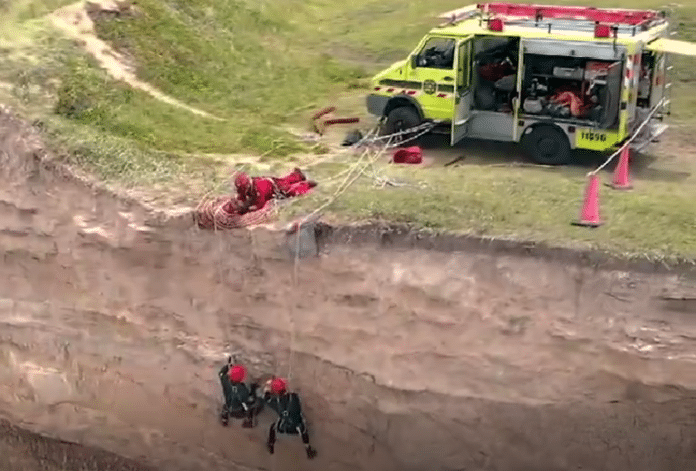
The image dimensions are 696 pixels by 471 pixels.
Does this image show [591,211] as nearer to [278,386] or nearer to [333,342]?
[333,342]

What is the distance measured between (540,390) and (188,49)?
11.8 meters

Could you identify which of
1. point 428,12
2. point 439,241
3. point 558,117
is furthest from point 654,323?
point 428,12

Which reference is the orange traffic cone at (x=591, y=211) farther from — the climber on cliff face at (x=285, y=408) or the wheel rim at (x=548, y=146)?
the climber on cliff face at (x=285, y=408)

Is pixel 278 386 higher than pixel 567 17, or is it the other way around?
pixel 567 17

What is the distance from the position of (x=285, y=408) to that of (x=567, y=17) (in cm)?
853

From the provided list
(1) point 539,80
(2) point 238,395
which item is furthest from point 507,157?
(2) point 238,395

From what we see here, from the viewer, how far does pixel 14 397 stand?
15680 mm

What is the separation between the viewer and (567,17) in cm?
1666

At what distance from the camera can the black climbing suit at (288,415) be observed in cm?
1361

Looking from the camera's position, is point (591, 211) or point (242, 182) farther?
point (242, 182)

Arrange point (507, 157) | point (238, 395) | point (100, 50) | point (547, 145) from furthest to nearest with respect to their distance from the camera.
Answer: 1. point (100, 50)
2. point (507, 157)
3. point (547, 145)
4. point (238, 395)

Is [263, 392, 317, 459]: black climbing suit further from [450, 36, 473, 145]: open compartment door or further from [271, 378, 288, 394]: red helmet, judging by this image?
[450, 36, 473, 145]: open compartment door

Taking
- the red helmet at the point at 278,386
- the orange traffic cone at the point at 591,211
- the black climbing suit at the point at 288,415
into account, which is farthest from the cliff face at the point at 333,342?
the orange traffic cone at the point at 591,211

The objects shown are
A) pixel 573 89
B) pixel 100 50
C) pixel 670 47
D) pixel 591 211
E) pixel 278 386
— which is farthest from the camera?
pixel 100 50
